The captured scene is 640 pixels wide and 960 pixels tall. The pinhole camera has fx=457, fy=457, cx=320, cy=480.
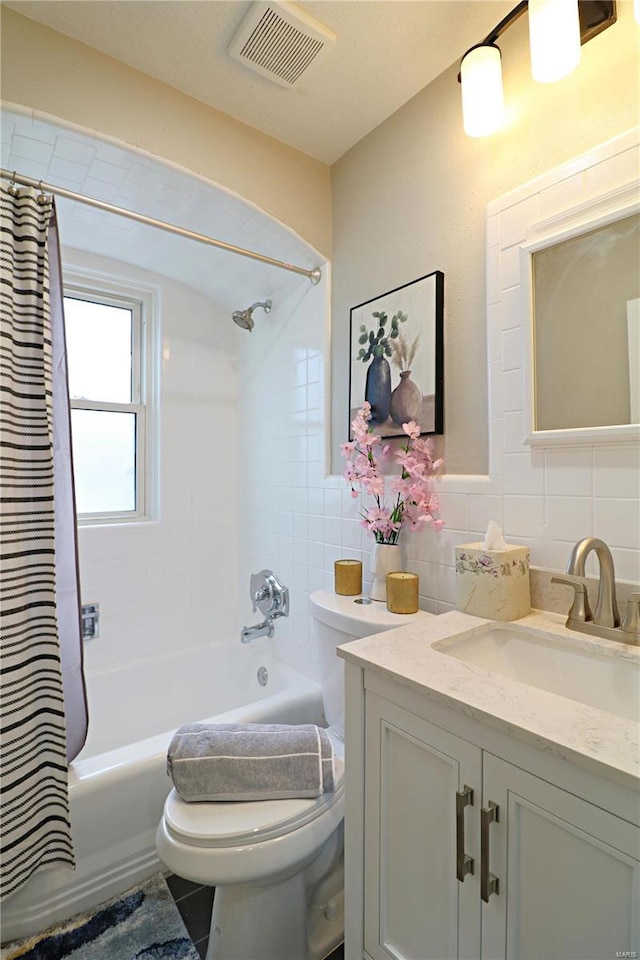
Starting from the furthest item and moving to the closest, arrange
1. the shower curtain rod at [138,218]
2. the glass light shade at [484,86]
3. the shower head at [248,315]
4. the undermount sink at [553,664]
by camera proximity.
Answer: the shower head at [248,315]
the shower curtain rod at [138,218]
the glass light shade at [484,86]
the undermount sink at [553,664]

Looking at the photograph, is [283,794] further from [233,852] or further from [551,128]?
[551,128]

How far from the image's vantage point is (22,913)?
120cm

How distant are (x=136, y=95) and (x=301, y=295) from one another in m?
0.85

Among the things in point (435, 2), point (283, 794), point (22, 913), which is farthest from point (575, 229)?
point (22, 913)

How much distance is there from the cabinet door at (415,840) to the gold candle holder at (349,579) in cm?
60

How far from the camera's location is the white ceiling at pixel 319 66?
48.1 inches

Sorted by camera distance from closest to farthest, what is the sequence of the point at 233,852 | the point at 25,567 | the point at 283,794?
the point at 233,852 → the point at 283,794 → the point at 25,567

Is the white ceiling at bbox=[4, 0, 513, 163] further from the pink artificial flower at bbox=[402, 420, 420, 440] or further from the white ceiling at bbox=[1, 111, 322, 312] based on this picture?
the pink artificial flower at bbox=[402, 420, 420, 440]

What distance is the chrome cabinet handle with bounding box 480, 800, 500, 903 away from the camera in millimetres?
666

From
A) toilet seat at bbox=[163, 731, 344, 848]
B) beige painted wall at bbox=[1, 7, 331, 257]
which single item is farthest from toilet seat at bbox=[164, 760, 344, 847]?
beige painted wall at bbox=[1, 7, 331, 257]

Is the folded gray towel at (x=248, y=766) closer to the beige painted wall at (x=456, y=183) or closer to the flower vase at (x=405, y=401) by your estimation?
the beige painted wall at (x=456, y=183)

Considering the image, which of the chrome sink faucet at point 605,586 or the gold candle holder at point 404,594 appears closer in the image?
the chrome sink faucet at point 605,586

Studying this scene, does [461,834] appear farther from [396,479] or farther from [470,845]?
[396,479]

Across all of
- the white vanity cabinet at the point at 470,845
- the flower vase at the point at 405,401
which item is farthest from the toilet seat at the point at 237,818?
the flower vase at the point at 405,401
